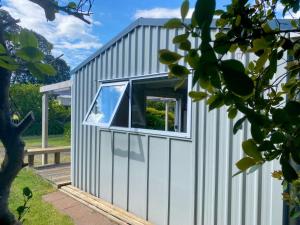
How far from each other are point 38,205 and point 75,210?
764 mm

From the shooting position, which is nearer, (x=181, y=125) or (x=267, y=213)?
(x=267, y=213)

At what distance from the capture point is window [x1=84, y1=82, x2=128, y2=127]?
5.13 metres

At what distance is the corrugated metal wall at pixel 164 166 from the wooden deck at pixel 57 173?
2.09 feet

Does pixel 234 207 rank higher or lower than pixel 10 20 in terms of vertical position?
lower

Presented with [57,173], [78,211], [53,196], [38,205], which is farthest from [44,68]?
[57,173]

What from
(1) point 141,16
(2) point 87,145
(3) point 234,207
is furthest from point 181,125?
(3) point 234,207

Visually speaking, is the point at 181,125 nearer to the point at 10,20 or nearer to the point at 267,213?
the point at 267,213

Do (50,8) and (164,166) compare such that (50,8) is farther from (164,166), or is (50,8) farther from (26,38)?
(164,166)

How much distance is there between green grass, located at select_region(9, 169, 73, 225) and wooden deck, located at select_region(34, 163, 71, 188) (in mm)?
166

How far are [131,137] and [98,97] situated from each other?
1.18 meters

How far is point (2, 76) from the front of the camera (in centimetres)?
70

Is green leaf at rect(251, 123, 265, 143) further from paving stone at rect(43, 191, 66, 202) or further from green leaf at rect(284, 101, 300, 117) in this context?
paving stone at rect(43, 191, 66, 202)

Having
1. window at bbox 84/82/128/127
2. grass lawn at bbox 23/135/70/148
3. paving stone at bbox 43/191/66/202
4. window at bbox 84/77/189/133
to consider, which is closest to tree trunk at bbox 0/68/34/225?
window at bbox 84/77/189/133

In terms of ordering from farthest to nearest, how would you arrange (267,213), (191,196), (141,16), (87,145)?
(87,145) < (141,16) < (191,196) < (267,213)
